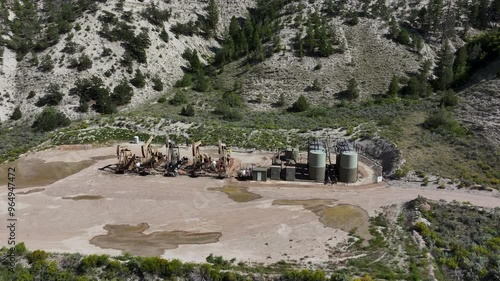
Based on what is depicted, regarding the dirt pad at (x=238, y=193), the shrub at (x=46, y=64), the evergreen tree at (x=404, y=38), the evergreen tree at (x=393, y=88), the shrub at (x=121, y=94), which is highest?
the evergreen tree at (x=404, y=38)

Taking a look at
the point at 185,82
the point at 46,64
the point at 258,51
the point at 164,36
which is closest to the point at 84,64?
the point at 46,64

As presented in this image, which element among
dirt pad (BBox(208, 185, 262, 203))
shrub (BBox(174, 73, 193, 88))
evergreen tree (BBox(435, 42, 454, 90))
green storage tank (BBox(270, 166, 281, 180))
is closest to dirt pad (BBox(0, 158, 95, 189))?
dirt pad (BBox(208, 185, 262, 203))

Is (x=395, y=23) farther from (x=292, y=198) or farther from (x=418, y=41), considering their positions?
(x=292, y=198)

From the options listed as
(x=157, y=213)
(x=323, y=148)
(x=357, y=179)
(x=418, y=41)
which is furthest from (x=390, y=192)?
(x=418, y=41)

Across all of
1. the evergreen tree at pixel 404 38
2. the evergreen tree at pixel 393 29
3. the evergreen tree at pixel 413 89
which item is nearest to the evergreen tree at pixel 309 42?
the evergreen tree at pixel 393 29

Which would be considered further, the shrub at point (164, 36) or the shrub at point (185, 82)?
the shrub at point (164, 36)

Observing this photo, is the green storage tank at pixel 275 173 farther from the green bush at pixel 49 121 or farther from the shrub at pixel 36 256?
the green bush at pixel 49 121

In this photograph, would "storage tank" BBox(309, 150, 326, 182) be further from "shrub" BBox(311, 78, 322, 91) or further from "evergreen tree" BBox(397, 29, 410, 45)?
"evergreen tree" BBox(397, 29, 410, 45)
